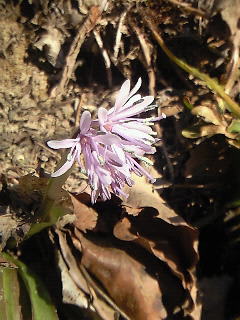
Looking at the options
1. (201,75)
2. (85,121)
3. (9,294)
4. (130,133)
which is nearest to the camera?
(85,121)

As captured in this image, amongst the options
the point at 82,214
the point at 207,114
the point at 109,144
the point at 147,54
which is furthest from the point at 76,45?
the point at 109,144

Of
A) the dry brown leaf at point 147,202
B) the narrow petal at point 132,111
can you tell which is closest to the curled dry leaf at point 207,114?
the dry brown leaf at point 147,202

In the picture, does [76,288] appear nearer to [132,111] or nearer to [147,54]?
[132,111]

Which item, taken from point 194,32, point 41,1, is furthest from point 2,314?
point 194,32

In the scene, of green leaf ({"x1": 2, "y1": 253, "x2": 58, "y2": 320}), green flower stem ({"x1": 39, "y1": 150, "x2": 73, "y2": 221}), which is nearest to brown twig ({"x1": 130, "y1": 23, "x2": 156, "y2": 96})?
green flower stem ({"x1": 39, "y1": 150, "x2": 73, "y2": 221})

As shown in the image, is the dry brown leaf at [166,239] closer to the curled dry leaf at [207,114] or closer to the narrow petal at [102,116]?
the curled dry leaf at [207,114]

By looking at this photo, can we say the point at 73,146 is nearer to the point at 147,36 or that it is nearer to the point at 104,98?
the point at 104,98
